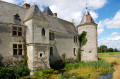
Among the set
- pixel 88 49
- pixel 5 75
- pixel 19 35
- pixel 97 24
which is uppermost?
pixel 97 24

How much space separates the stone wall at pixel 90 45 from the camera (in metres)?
17.4

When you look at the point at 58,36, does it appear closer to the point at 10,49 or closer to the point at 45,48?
the point at 45,48

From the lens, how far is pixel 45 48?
12078 mm

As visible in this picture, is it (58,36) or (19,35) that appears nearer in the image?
(19,35)

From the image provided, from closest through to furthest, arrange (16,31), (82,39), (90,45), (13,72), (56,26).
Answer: (13,72), (16,31), (56,26), (90,45), (82,39)

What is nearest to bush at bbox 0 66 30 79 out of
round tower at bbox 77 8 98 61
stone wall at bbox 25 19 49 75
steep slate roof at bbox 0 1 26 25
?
stone wall at bbox 25 19 49 75

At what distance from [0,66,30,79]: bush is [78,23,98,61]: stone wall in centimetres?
1105

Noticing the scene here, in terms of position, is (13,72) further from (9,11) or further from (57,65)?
(9,11)

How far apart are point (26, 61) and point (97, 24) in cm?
1422

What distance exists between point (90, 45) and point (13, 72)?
43.2 feet

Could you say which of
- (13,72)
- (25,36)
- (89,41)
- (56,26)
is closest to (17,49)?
(25,36)

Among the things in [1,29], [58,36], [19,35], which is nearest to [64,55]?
[58,36]

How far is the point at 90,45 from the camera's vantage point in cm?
1759

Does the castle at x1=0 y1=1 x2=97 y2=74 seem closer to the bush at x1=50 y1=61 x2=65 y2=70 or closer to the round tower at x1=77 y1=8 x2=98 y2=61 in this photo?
the bush at x1=50 y1=61 x2=65 y2=70
